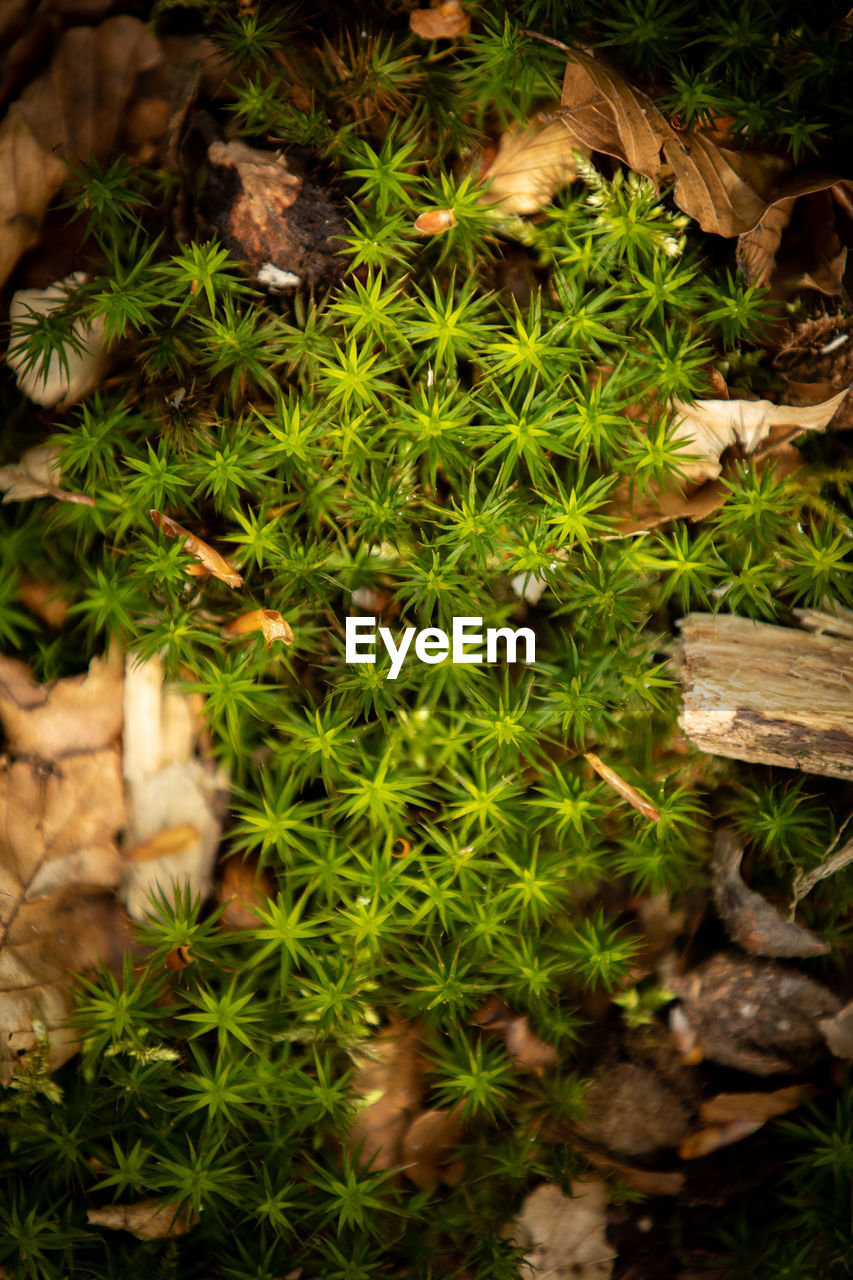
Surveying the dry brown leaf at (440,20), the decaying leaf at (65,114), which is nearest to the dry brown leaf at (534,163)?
the dry brown leaf at (440,20)

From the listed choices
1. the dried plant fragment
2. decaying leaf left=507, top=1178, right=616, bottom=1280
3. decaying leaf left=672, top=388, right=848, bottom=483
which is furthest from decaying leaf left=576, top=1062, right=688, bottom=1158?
decaying leaf left=672, top=388, right=848, bottom=483

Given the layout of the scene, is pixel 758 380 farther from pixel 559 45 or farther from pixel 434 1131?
pixel 434 1131

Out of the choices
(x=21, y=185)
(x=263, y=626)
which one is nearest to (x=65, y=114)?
(x=21, y=185)

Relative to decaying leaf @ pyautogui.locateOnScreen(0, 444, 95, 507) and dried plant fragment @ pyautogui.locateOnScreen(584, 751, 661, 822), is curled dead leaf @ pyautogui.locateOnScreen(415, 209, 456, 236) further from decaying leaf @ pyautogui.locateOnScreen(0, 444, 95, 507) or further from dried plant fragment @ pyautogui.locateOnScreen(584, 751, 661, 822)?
dried plant fragment @ pyautogui.locateOnScreen(584, 751, 661, 822)

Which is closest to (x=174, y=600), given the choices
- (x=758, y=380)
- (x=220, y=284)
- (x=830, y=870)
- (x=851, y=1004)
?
(x=220, y=284)

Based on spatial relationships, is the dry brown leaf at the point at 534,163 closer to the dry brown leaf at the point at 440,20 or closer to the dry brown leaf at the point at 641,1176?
the dry brown leaf at the point at 440,20
